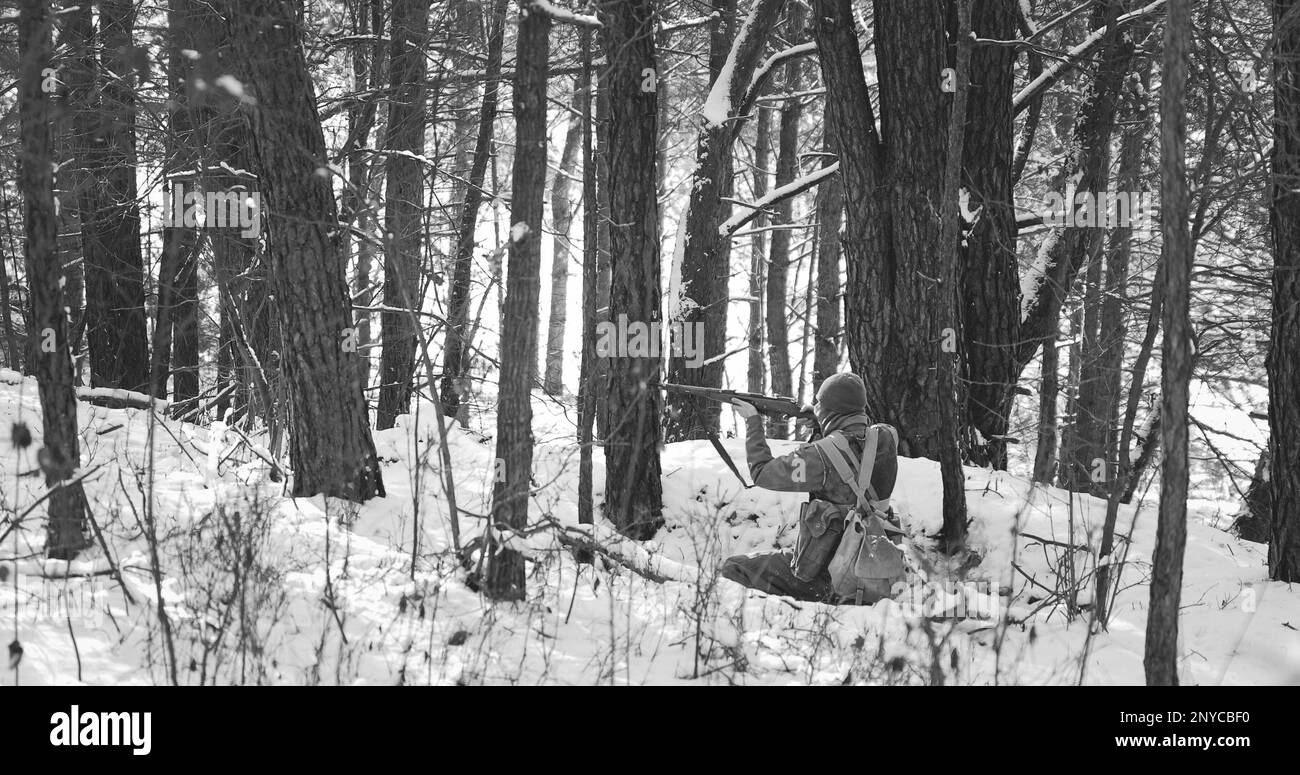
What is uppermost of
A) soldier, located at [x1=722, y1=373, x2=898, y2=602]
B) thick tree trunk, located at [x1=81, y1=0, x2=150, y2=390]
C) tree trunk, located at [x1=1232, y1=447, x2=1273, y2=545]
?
thick tree trunk, located at [x1=81, y1=0, x2=150, y2=390]

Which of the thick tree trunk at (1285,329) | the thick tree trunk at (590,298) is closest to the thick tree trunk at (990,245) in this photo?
the thick tree trunk at (1285,329)

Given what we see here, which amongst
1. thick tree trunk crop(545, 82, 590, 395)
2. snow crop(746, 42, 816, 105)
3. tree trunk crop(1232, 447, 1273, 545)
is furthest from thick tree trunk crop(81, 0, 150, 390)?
tree trunk crop(1232, 447, 1273, 545)

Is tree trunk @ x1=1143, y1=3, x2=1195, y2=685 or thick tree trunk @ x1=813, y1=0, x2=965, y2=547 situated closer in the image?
tree trunk @ x1=1143, y1=3, x2=1195, y2=685

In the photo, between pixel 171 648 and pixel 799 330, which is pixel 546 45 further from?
pixel 799 330

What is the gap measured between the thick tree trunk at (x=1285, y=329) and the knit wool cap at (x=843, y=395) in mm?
2446

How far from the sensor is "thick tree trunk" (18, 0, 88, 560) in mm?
4488

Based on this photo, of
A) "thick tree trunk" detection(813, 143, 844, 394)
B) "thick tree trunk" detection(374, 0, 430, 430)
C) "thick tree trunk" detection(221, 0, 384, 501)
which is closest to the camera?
"thick tree trunk" detection(221, 0, 384, 501)

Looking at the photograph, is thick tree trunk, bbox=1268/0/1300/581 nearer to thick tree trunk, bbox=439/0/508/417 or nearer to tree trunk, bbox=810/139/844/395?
thick tree trunk, bbox=439/0/508/417

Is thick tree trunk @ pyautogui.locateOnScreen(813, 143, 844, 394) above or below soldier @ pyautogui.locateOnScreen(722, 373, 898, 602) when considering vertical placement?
above

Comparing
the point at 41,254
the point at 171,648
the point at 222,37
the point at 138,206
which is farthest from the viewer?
the point at 138,206

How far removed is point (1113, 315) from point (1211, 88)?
9.11 m

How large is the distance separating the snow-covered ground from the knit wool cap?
1.03 metres
